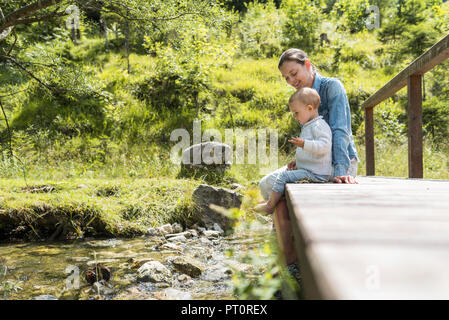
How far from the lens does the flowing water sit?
7.38ft

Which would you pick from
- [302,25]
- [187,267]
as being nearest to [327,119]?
[187,267]

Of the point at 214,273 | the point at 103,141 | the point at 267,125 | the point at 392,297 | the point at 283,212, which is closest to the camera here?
the point at 392,297

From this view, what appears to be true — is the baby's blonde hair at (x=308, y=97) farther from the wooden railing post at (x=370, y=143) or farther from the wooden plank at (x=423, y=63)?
the wooden railing post at (x=370, y=143)

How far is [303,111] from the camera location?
Answer: 2.18m

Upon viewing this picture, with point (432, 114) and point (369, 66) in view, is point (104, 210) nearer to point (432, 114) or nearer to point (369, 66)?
point (432, 114)

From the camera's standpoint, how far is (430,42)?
9492 mm

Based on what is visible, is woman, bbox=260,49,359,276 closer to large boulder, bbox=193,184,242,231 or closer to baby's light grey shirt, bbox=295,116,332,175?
baby's light grey shirt, bbox=295,116,332,175

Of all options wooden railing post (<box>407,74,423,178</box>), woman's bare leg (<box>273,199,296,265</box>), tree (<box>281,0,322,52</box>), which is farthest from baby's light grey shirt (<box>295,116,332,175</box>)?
tree (<box>281,0,322,52</box>)

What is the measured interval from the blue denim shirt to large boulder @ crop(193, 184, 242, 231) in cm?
231

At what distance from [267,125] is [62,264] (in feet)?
21.5

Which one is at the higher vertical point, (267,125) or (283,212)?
(267,125)

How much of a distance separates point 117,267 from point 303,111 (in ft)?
6.29

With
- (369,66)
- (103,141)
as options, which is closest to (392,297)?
(103,141)

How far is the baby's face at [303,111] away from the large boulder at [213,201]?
2.41m
